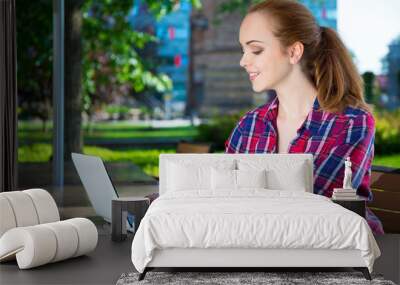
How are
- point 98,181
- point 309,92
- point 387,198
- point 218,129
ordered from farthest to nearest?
point 218,129, point 98,181, point 387,198, point 309,92

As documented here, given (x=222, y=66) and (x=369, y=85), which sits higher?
(x=222, y=66)

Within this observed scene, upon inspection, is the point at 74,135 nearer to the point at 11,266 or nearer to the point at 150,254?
the point at 11,266

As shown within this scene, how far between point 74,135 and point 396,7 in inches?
183

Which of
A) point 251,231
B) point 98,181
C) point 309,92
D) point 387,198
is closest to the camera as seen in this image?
point 251,231

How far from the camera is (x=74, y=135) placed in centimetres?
1159

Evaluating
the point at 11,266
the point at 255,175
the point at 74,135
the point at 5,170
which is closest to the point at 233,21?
the point at 74,135

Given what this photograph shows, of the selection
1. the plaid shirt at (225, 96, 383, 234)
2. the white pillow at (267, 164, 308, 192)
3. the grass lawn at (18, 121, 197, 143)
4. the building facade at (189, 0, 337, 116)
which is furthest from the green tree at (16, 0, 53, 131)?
the plaid shirt at (225, 96, 383, 234)

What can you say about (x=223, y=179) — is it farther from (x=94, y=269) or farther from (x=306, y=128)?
(x=94, y=269)

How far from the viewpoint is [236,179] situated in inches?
226

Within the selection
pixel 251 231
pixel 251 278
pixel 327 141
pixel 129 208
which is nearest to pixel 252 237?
pixel 251 231

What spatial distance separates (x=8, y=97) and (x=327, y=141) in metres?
3.74

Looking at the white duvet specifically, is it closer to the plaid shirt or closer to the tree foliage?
the plaid shirt

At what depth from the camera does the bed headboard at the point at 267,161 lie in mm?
5551

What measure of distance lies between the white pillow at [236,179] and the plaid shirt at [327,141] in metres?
0.18
